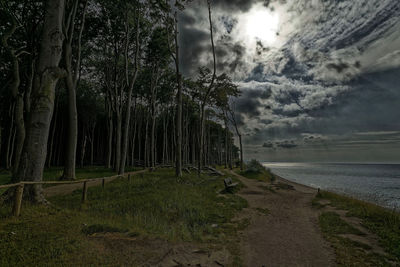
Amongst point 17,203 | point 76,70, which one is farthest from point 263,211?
point 76,70

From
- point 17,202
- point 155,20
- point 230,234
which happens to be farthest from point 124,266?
point 155,20

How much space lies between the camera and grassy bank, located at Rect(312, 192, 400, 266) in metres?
4.31

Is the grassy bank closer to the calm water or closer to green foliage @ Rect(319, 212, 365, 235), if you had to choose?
green foliage @ Rect(319, 212, 365, 235)

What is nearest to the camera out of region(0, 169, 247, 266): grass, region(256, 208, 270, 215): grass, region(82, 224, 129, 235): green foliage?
region(0, 169, 247, 266): grass

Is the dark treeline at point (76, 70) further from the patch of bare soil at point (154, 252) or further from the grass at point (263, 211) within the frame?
the grass at point (263, 211)

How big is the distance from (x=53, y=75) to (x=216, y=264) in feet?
27.0

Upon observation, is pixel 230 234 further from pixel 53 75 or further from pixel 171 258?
pixel 53 75

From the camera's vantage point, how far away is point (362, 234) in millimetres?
5785

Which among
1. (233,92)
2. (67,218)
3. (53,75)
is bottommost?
(67,218)

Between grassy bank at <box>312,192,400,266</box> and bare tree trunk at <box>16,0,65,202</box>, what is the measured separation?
955cm

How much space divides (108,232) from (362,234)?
7967mm

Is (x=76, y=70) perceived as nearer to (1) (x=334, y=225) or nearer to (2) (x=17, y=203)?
(2) (x=17, y=203)

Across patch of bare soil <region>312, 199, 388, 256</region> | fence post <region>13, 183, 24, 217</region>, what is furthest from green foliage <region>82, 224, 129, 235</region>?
patch of bare soil <region>312, 199, 388, 256</region>

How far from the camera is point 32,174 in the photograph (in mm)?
6117
